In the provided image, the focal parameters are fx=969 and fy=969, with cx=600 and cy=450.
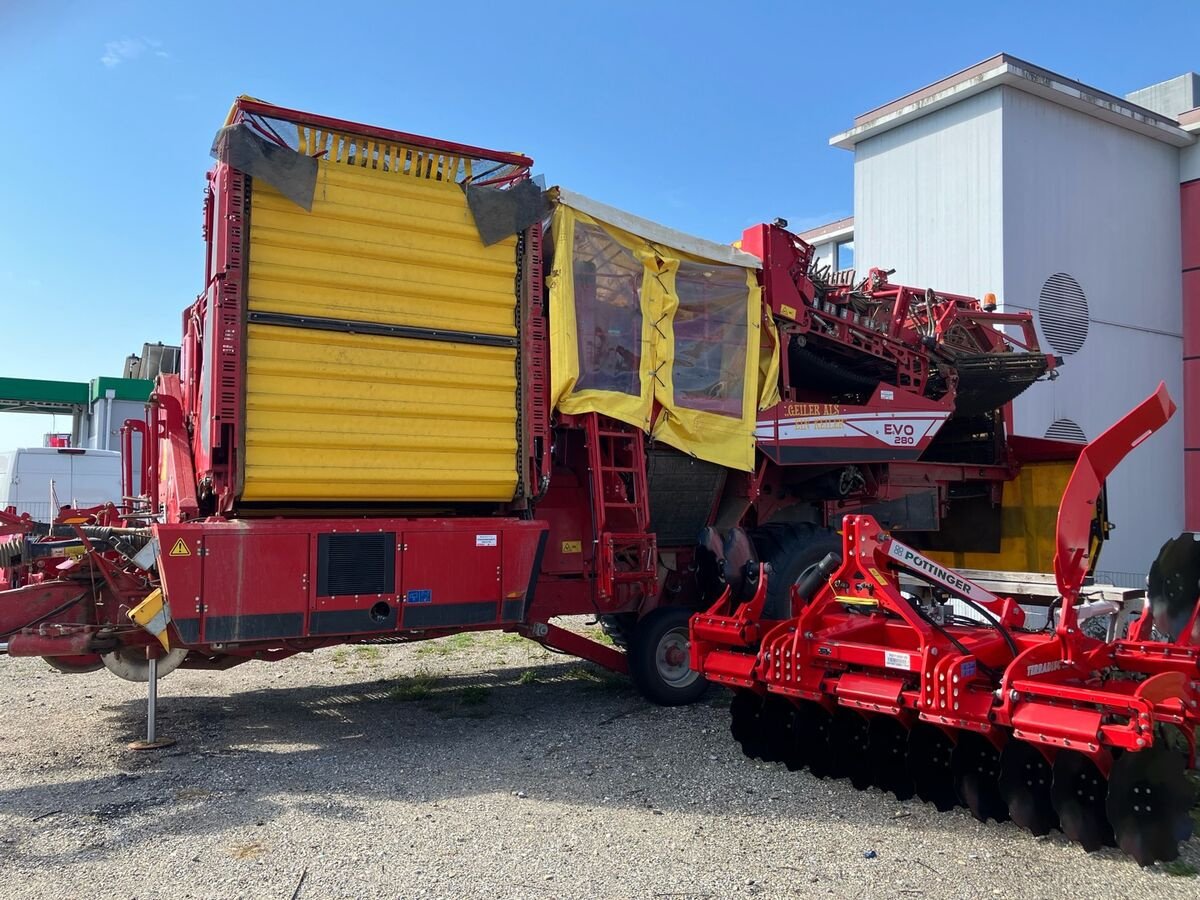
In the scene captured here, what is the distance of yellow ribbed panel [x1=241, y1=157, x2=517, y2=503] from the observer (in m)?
5.81

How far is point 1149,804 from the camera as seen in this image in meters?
3.97

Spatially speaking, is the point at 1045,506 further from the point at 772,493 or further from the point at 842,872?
the point at 842,872

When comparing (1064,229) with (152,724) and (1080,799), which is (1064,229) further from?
(152,724)

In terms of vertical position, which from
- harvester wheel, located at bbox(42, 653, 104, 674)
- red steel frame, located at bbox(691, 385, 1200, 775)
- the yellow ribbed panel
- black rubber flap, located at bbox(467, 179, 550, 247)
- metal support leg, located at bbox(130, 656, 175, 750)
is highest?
black rubber flap, located at bbox(467, 179, 550, 247)

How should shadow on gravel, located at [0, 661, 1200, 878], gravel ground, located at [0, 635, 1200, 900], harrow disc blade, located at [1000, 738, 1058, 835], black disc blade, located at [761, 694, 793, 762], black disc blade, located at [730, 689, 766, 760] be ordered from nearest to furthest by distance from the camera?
1. gravel ground, located at [0, 635, 1200, 900]
2. harrow disc blade, located at [1000, 738, 1058, 835]
3. shadow on gravel, located at [0, 661, 1200, 878]
4. black disc blade, located at [761, 694, 793, 762]
5. black disc blade, located at [730, 689, 766, 760]

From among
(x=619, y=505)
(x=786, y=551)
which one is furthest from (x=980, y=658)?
(x=786, y=551)

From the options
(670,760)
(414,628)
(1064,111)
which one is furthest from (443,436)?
(1064,111)

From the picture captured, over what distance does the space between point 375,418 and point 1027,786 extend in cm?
411

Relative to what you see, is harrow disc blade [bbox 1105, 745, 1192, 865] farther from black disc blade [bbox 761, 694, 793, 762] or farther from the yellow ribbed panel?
the yellow ribbed panel

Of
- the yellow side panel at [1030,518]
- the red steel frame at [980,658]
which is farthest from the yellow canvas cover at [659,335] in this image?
the yellow side panel at [1030,518]

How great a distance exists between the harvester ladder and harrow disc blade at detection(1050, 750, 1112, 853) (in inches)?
129

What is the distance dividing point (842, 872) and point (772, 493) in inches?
179

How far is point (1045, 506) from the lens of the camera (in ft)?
31.6

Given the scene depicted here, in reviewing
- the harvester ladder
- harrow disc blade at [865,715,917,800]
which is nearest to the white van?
the harvester ladder
